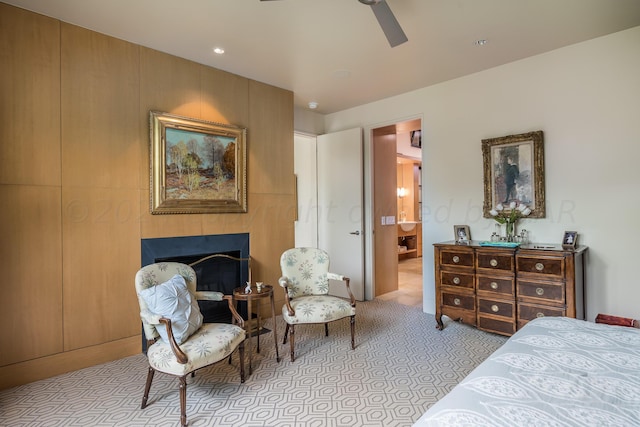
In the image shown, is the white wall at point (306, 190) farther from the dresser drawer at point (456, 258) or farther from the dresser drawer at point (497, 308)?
the dresser drawer at point (497, 308)

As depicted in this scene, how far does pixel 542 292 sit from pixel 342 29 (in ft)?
9.79

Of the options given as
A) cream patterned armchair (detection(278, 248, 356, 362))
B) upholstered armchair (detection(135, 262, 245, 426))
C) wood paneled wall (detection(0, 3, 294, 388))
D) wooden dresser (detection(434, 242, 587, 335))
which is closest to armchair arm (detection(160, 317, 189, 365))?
upholstered armchair (detection(135, 262, 245, 426))

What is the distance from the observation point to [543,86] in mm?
3463

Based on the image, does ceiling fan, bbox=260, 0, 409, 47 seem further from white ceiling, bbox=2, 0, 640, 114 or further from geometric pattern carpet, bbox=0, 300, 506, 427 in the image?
geometric pattern carpet, bbox=0, 300, 506, 427

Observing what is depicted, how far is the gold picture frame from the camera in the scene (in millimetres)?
3479

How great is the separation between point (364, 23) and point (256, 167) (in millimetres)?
2014

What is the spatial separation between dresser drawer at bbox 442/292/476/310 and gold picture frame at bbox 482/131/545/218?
98cm

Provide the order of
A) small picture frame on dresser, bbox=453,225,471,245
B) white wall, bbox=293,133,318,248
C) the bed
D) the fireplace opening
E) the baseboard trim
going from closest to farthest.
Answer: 1. the bed
2. the baseboard trim
3. the fireplace opening
4. small picture frame on dresser, bbox=453,225,471,245
5. white wall, bbox=293,133,318,248

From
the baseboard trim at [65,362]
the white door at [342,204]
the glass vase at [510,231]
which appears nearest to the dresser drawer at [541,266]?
the glass vase at [510,231]

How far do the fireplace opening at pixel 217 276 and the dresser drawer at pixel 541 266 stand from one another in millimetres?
2913

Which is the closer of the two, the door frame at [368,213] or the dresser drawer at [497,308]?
the dresser drawer at [497,308]

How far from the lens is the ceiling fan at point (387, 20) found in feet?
7.13

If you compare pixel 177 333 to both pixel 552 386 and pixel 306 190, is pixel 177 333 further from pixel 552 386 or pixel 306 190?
pixel 306 190

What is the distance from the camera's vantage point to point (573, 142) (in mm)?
3307
